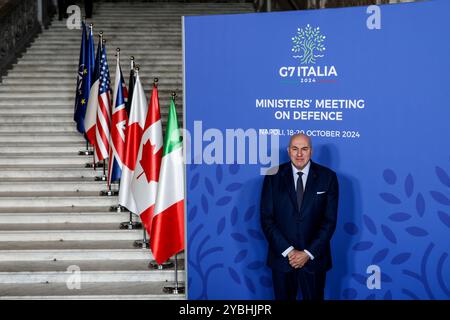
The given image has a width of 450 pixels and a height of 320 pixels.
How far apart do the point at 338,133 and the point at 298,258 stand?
1.07 meters

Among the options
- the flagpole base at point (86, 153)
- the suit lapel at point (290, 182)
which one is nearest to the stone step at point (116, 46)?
the flagpole base at point (86, 153)

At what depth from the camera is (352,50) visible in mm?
5277

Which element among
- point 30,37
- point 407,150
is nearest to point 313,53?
point 407,150

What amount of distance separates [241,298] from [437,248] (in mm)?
1748

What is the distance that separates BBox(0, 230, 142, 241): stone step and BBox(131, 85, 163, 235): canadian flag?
51.3 inches

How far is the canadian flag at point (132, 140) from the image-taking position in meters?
6.98

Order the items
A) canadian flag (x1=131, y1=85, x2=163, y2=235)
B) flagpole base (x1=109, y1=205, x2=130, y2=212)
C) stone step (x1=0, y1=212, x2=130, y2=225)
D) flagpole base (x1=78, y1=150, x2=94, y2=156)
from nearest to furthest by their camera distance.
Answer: canadian flag (x1=131, y1=85, x2=163, y2=235) < stone step (x1=0, y1=212, x2=130, y2=225) < flagpole base (x1=109, y1=205, x2=130, y2=212) < flagpole base (x1=78, y1=150, x2=94, y2=156)

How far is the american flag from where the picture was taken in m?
8.23

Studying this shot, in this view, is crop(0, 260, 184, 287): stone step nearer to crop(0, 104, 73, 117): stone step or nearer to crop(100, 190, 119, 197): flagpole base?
crop(100, 190, 119, 197): flagpole base

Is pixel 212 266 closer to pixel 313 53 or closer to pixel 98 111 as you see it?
pixel 313 53

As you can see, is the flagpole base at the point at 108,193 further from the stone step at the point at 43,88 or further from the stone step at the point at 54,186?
the stone step at the point at 43,88

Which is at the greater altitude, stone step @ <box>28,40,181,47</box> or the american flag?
stone step @ <box>28,40,181,47</box>

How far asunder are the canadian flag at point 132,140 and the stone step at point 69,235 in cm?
77

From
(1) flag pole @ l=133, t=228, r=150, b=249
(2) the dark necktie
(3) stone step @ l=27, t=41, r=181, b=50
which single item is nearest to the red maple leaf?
(1) flag pole @ l=133, t=228, r=150, b=249
